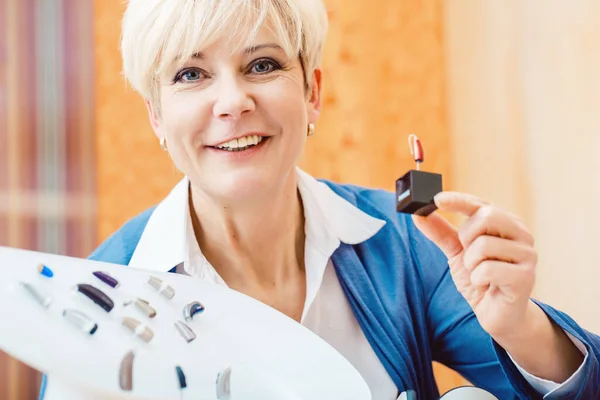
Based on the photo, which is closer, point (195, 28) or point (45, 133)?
point (195, 28)

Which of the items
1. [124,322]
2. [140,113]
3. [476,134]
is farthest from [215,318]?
[140,113]

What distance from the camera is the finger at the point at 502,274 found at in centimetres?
67

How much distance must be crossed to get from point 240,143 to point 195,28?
0.16 meters

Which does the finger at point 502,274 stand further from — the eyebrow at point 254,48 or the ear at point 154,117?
the ear at point 154,117

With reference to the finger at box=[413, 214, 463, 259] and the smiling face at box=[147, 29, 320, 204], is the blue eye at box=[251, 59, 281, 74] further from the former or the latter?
the finger at box=[413, 214, 463, 259]

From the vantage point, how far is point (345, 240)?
1001 mm

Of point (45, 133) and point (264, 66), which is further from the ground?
point (264, 66)

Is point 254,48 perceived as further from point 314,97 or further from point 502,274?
point 502,274

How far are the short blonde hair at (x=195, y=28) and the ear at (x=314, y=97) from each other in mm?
62

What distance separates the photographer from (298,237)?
107cm

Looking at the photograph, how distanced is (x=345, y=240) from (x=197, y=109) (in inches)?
12.2

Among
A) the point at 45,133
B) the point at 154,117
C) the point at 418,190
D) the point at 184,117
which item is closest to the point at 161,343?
the point at 418,190

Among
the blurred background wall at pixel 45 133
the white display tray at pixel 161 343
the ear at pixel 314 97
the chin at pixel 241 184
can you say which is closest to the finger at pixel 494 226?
the white display tray at pixel 161 343

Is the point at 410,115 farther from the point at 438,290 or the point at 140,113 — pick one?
the point at 438,290
